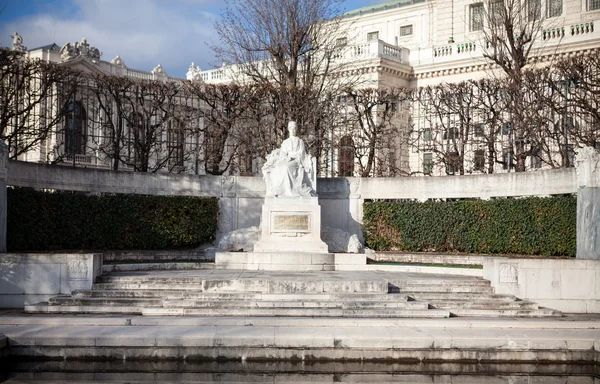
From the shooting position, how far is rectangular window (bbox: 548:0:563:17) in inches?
1805

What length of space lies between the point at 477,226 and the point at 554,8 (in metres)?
30.6

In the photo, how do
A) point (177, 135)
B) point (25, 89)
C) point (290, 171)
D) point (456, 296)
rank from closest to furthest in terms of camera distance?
point (456, 296) < point (290, 171) < point (25, 89) < point (177, 135)

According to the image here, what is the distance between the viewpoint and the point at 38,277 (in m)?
15.3

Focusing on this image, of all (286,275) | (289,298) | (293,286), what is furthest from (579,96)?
(289,298)

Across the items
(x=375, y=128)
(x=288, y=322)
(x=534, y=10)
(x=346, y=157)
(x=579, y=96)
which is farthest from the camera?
(x=534, y=10)

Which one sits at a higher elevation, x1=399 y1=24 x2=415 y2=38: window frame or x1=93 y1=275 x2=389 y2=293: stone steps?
x1=399 y1=24 x2=415 y2=38: window frame

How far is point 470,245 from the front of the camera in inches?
842

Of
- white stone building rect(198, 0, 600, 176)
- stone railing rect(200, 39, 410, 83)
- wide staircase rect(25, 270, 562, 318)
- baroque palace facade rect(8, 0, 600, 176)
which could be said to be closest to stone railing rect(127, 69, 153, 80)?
baroque palace facade rect(8, 0, 600, 176)

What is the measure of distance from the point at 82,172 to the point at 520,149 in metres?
14.4

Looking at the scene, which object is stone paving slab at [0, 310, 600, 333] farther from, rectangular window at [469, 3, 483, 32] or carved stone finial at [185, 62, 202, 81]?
rectangular window at [469, 3, 483, 32]

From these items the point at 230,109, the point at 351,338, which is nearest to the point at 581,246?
the point at 351,338

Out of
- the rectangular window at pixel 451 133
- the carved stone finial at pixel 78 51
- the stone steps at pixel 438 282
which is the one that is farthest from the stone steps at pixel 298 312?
the carved stone finial at pixel 78 51

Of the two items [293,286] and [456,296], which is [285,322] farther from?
[456,296]

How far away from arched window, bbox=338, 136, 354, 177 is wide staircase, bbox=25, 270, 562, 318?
1061cm
